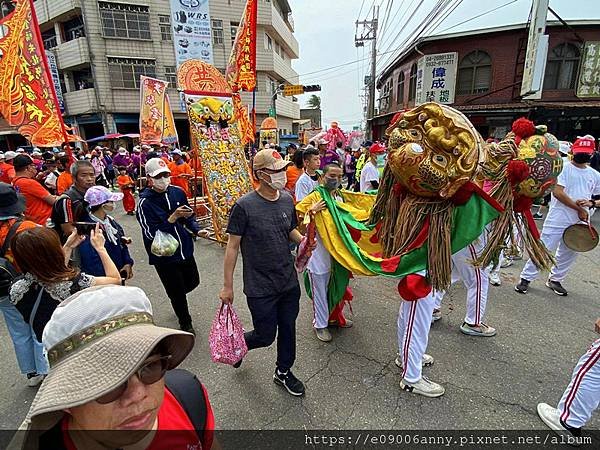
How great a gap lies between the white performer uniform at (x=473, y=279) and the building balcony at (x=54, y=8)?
27.2 meters

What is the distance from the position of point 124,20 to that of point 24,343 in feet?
82.6

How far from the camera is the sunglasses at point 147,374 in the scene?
852 mm

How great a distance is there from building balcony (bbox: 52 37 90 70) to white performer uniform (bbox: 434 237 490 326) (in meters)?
26.3

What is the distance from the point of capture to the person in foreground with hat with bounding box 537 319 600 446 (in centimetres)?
204

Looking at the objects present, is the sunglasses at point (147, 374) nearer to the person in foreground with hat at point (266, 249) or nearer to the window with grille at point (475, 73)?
the person in foreground with hat at point (266, 249)

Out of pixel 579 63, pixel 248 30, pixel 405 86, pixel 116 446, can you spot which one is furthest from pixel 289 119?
pixel 116 446

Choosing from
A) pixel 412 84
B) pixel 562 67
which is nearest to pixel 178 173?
pixel 412 84

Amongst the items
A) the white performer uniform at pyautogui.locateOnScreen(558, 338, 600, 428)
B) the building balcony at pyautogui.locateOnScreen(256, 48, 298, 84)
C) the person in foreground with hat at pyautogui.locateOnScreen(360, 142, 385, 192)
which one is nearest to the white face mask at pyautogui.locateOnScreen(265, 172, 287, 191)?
the white performer uniform at pyautogui.locateOnScreen(558, 338, 600, 428)

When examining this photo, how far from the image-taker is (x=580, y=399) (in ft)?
6.88

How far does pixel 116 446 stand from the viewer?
Answer: 0.93 m

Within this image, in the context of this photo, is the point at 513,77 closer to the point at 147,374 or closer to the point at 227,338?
the point at 227,338

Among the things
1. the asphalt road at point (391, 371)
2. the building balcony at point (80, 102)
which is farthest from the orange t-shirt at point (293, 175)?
the building balcony at point (80, 102)

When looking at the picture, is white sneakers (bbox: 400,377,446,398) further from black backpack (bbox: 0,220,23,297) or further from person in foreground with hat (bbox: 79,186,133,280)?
black backpack (bbox: 0,220,23,297)

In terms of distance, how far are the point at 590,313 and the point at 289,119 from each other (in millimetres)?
34173
